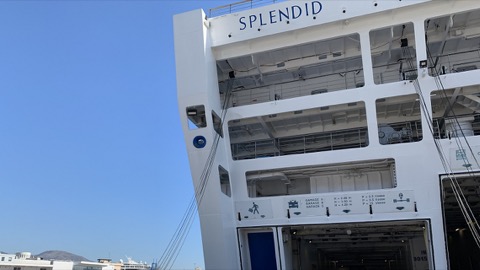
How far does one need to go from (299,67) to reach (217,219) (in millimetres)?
5294

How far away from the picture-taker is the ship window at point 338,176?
12102mm

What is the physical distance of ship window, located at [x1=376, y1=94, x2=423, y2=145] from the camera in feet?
39.0

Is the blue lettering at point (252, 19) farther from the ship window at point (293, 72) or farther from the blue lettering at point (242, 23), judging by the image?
the ship window at point (293, 72)

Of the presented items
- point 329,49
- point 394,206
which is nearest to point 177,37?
point 329,49

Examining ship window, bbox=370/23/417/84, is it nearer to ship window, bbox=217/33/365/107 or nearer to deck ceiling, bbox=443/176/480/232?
ship window, bbox=217/33/365/107

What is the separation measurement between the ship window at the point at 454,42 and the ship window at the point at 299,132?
2598 mm

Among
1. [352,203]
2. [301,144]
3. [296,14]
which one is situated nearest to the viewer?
[352,203]

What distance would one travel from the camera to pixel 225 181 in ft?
40.7

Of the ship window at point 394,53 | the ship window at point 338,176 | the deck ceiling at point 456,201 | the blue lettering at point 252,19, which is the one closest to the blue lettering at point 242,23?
the blue lettering at point 252,19

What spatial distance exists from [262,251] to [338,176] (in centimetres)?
307

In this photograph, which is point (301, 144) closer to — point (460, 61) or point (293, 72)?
point (293, 72)

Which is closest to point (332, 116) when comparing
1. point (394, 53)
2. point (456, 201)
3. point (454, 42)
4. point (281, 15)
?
point (394, 53)

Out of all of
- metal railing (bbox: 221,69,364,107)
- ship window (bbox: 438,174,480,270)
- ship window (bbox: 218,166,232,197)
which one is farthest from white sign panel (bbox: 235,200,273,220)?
ship window (bbox: 438,174,480,270)

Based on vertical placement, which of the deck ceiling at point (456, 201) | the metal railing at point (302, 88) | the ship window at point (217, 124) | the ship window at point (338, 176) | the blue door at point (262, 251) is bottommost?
the blue door at point (262, 251)
